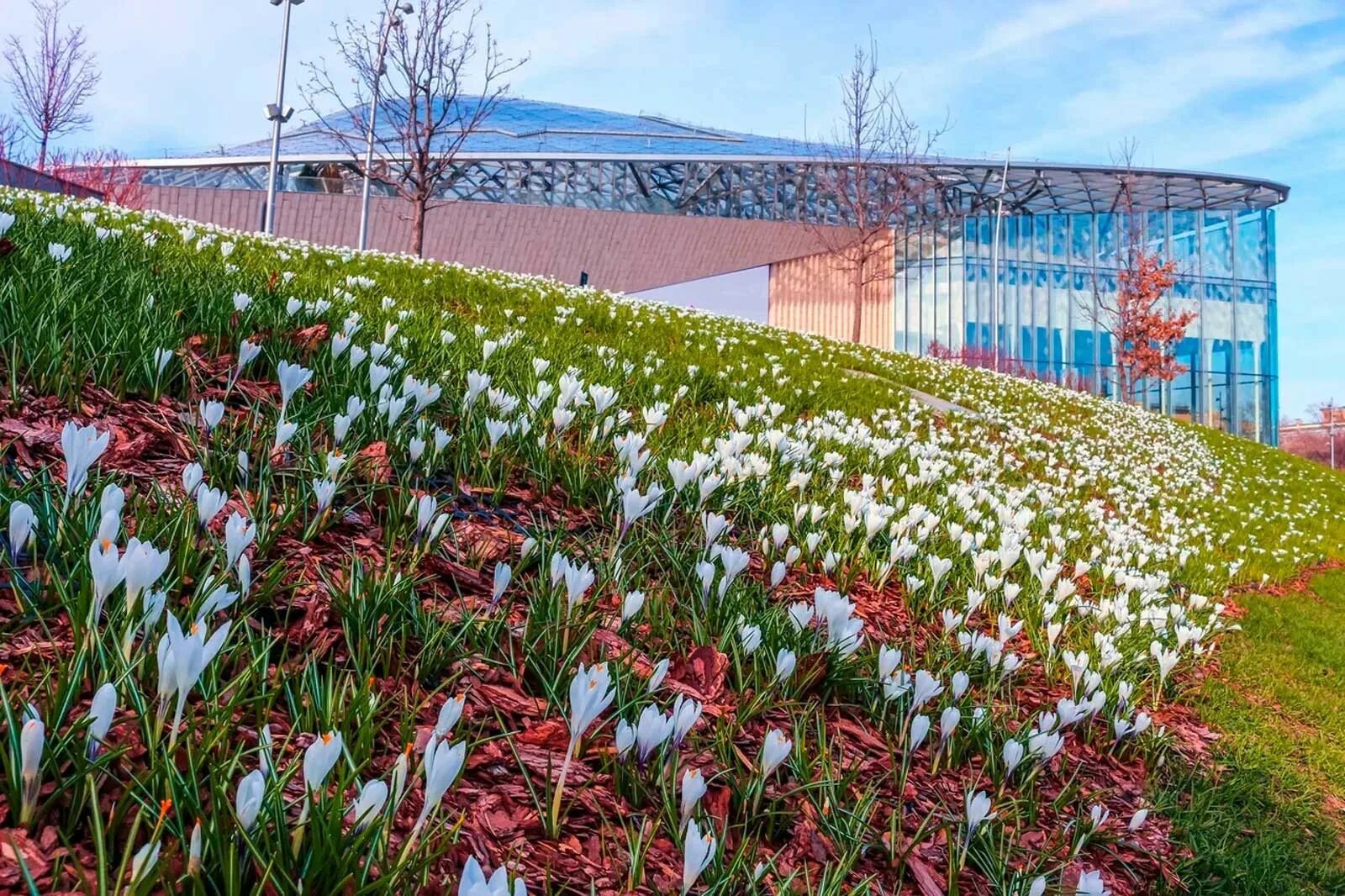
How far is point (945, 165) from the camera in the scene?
45.7 m

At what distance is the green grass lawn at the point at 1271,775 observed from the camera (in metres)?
2.87

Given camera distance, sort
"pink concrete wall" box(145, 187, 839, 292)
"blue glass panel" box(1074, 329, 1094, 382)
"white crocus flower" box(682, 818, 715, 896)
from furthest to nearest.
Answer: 1. "blue glass panel" box(1074, 329, 1094, 382)
2. "pink concrete wall" box(145, 187, 839, 292)
3. "white crocus flower" box(682, 818, 715, 896)

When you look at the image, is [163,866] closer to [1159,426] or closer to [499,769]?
[499,769]

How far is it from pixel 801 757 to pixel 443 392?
274 cm

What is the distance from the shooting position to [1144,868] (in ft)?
8.70

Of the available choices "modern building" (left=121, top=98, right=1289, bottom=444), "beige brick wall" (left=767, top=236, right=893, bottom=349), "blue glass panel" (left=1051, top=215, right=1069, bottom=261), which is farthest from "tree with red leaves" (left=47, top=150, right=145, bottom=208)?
"blue glass panel" (left=1051, top=215, right=1069, bottom=261)

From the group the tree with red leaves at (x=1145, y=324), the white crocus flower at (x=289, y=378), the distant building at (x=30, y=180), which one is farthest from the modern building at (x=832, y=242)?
the white crocus flower at (x=289, y=378)

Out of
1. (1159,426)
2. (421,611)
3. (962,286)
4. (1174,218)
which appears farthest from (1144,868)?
(1174,218)

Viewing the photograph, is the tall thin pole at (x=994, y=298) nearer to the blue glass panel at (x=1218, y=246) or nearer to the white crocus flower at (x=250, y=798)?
the blue glass panel at (x=1218, y=246)

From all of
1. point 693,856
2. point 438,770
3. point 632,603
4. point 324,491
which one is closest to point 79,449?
point 324,491

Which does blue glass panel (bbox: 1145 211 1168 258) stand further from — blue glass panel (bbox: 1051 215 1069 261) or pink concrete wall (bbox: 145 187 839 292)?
pink concrete wall (bbox: 145 187 839 292)

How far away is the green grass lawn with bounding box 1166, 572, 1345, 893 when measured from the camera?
9.41 ft

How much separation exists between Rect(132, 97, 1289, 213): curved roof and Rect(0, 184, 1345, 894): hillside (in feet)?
138

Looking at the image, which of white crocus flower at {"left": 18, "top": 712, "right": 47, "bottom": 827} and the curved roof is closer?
white crocus flower at {"left": 18, "top": 712, "right": 47, "bottom": 827}
